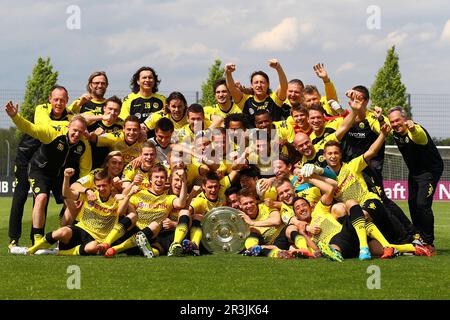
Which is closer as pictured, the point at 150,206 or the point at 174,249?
the point at 174,249

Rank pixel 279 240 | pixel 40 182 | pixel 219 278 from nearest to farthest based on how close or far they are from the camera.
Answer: pixel 219 278
pixel 279 240
pixel 40 182

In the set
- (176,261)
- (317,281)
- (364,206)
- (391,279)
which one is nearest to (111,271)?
(176,261)

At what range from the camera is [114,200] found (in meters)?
8.34

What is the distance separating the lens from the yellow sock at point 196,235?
8234 millimetres

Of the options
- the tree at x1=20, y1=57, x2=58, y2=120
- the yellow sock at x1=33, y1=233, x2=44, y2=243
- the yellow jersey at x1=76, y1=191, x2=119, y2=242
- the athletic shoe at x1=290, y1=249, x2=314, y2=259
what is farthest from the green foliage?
the athletic shoe at x1=290, y1=249, x2=314, y2=259

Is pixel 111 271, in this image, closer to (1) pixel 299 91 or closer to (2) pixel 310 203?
(2) pixel 310 203

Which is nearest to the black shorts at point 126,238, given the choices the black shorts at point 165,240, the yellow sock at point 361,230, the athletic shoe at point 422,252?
the black shorts at point 165,240

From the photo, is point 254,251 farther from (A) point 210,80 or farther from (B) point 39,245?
(A) point 210,80

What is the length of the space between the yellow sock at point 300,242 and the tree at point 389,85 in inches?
962

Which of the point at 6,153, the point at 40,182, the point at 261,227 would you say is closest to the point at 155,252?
the point at 261,227

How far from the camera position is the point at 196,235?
27.2 ft

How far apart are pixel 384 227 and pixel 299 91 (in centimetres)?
220

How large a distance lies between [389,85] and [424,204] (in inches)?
949

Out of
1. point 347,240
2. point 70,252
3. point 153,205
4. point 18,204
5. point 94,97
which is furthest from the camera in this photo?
point 94,97
